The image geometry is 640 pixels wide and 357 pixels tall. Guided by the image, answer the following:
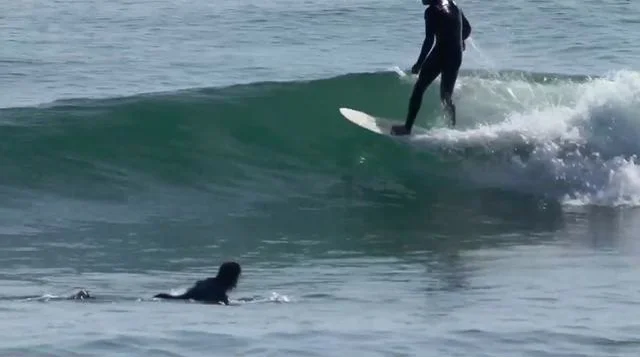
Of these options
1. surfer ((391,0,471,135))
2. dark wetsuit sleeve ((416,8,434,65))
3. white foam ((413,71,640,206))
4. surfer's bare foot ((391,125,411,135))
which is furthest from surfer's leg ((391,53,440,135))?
white foam ((413,71,640,206))

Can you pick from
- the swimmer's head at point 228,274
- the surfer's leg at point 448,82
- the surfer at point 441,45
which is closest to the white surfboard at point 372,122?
the surfer's leg at point 448,82

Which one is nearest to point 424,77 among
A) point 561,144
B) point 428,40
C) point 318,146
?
point 428,40

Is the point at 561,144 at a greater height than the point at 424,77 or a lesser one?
lesser

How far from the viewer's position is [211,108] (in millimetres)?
15641

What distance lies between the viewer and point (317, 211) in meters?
13.3

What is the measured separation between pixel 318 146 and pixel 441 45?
254 cm

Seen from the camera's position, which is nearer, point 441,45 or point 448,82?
point 441,45

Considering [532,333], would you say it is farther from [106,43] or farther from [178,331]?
[106,43]

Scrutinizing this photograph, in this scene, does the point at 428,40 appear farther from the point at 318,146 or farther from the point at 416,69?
the point at 318,146

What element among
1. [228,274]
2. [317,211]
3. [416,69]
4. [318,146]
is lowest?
[317,211]

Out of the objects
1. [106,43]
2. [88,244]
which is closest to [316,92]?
[88,244]

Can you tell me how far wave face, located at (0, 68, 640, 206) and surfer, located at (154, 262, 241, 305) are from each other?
4.30m

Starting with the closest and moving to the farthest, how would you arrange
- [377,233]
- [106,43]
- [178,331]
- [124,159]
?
[178,331]
[377,233]
[124,159]
[106,43]

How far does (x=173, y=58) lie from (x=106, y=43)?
8.17 ft
